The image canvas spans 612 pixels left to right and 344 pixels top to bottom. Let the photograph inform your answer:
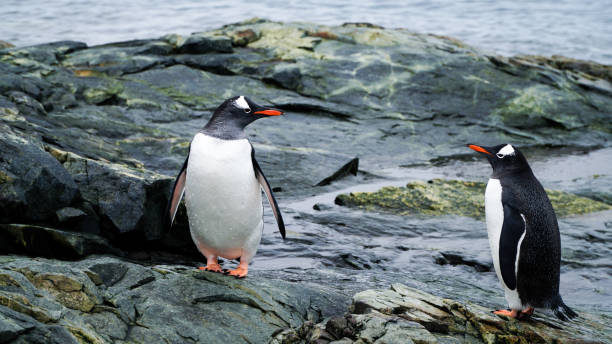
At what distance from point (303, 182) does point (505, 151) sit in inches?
181

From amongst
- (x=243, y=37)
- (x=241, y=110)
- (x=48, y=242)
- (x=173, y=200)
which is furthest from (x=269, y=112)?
(x=243, y=37)

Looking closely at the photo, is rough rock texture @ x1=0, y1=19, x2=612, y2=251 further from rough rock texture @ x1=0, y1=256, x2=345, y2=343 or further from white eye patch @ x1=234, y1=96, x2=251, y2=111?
rough rock texture @ x1=0, y1=256, x2=345, y2=343

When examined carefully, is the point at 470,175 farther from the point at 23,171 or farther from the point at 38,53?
the point at 38,53

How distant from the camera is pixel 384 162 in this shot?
1109 centimetres

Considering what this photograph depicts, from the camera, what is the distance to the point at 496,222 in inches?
184

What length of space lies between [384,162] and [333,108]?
200cm

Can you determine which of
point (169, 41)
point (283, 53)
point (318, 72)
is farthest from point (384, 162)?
point (169, 41)

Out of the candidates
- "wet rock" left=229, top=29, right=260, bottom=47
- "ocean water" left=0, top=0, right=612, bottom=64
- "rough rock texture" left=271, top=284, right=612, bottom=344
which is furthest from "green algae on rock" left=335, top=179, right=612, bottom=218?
"ocean water" left=0, top=0, right=612, bottom=64

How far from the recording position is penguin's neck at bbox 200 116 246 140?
4.78 metres

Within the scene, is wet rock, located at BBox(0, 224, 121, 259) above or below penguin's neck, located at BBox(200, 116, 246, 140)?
below

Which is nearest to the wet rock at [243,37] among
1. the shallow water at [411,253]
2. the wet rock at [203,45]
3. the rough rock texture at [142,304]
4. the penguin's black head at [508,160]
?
the wet rock at [203,45]

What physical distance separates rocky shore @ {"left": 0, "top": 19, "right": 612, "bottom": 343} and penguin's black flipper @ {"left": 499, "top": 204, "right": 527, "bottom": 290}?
1.12 feet

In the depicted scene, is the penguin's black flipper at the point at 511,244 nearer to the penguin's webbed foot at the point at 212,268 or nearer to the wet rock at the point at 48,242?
the penguin's webbed foot at the point at 212,268

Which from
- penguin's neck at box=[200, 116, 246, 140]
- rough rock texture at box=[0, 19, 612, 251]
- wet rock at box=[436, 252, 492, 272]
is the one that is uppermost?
penguin's neck at box=[200, 116, 246, 140]
